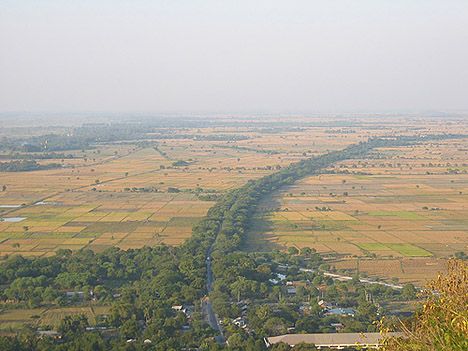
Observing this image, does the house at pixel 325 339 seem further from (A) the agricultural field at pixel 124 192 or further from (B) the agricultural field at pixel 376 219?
(A) the agricultural field at pixel 124 192

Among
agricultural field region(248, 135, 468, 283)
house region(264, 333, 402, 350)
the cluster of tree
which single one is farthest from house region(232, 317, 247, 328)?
the cluster of tree

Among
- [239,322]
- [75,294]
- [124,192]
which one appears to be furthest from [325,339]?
[124,192]

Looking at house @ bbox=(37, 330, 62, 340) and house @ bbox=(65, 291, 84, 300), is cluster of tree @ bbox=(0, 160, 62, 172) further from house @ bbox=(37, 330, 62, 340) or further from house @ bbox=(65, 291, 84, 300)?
house @ bbox=(37, 330, 62, 340)

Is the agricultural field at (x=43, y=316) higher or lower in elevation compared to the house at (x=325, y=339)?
lower

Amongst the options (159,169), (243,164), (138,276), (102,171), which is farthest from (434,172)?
(138,276)

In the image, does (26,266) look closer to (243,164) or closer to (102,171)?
(102,171)

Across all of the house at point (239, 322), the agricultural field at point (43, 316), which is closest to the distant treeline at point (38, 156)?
the agricultural field at point (43, 316)
